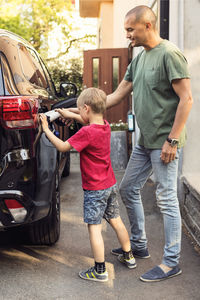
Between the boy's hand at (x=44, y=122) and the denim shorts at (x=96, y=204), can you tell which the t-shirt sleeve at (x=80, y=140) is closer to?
the boy's hand at (x=44, y=122)

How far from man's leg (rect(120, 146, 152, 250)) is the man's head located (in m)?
0.86

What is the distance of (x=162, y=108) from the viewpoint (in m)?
3.01

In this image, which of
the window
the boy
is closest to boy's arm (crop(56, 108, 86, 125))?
the boy

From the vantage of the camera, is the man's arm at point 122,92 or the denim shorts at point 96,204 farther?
the man's arm at point 122,92

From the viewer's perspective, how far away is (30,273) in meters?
3.20

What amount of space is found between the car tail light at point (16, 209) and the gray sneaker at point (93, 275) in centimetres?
67

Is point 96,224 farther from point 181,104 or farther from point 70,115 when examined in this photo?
point 181,104

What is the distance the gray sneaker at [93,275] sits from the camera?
306 cm

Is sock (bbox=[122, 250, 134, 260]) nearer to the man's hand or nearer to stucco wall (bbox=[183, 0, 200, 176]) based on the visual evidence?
the man's hand

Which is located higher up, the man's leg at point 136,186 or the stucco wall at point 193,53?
the stucco wall at point 193,53

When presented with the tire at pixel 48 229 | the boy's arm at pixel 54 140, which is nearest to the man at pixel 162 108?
the boy's arm at pixel 54 140

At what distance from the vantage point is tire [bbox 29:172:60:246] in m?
3.49

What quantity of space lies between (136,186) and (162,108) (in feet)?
2.33

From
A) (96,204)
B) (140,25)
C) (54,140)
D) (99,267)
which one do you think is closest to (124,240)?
(99,267)
